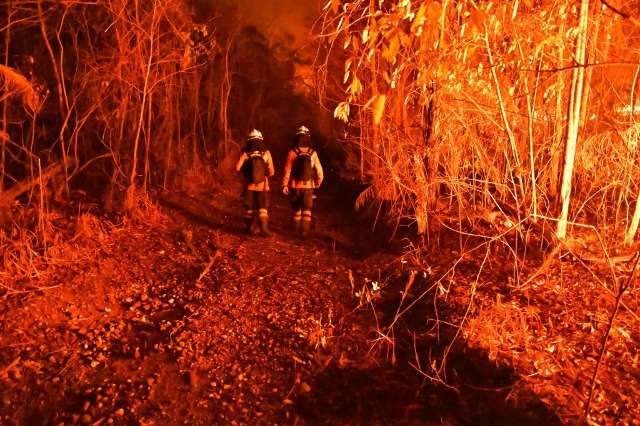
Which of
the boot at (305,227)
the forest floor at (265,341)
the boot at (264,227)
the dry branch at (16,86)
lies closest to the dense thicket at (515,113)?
the forest floor at (265,341)

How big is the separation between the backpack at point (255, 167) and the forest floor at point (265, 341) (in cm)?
118

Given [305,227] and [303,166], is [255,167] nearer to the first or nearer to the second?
[303,166]

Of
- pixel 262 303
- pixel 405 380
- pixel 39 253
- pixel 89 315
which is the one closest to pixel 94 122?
pixel 39 253

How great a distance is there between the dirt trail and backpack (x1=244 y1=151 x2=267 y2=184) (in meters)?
1.04

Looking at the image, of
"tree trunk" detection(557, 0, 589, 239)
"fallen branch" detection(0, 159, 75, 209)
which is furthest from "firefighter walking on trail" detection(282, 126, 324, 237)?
"tree trunk" detection(557, 0, 589, 239)

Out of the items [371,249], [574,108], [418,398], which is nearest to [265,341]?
[418,398]

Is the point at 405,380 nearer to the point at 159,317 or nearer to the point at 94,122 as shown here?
the point at 159,317

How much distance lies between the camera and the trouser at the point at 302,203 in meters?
8.41

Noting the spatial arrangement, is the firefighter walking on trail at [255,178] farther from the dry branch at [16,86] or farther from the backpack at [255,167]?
the dry branch at [16,86]

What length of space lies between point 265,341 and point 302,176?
11.3 ft

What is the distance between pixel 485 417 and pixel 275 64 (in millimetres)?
16054

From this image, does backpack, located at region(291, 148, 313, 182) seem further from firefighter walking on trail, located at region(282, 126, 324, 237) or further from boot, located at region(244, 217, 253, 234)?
boot, located at region(244, 217, 253, 234)

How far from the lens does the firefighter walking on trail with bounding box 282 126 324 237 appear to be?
820 centimetres

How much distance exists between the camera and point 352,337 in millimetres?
5406
